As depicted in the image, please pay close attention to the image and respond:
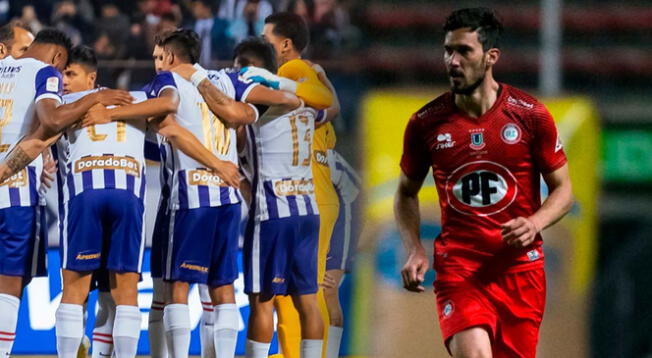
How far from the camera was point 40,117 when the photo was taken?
5086 millimetres

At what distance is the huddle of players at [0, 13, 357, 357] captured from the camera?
194 inches

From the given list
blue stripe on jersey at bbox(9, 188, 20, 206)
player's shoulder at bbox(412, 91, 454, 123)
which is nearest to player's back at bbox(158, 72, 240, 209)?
blue stripe on jersey at bbox(9, 188, 20, 206)

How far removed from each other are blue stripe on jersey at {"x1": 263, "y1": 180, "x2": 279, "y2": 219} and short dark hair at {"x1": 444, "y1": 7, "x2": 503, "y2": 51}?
176 centimetres

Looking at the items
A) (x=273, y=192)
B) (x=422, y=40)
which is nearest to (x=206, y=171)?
(x=273, y=192)

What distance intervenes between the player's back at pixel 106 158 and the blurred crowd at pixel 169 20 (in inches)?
59.4

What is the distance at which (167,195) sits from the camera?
17.0 feet

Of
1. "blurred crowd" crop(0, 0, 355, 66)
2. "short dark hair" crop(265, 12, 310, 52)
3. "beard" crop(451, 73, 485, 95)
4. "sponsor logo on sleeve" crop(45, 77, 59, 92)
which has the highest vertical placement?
"blurred crowd" crop(0, 0, 355, 66)

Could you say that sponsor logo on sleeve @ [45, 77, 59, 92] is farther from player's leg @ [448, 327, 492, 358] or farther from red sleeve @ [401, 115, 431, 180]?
player's leg @ [448, 327, 492, 358]

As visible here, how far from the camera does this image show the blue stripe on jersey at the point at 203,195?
511 cm

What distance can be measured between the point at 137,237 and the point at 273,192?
0.71m

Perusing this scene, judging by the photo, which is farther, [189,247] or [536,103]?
[189,247]

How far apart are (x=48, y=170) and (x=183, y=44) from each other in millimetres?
825

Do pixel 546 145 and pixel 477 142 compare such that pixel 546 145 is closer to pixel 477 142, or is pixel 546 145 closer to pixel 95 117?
pixel 477 142

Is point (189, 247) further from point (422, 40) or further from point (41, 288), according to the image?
point (422, 40)
